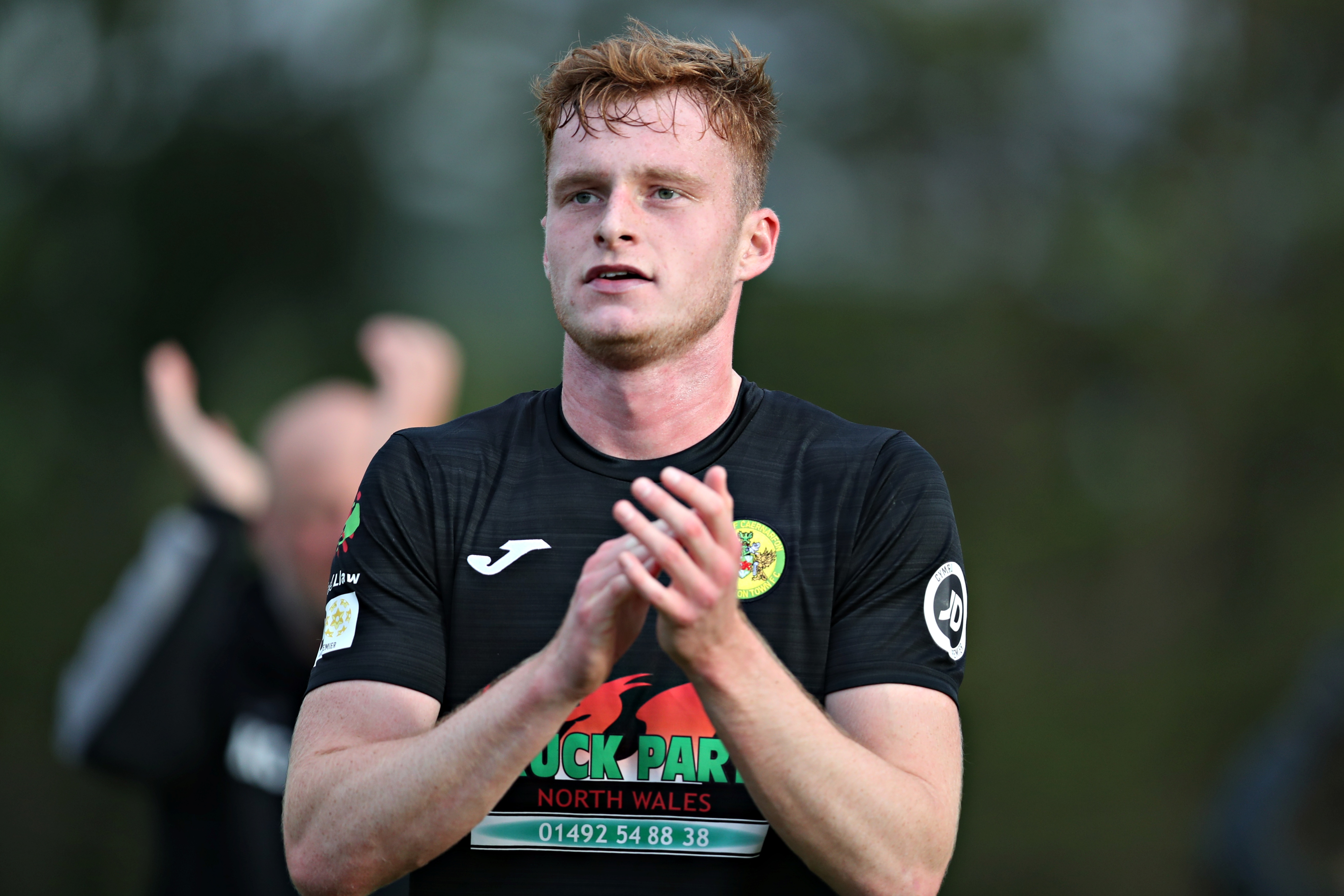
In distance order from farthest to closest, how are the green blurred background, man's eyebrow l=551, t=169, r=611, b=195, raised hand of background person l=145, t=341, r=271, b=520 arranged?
the green blurred background < raised hand of background person l=145, t=341, r=271, b=520 < man's eyebrow l=551, t=169, r=611, b=195

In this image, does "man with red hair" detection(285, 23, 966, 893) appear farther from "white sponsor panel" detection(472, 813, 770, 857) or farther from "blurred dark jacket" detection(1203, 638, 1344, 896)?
"blurred dark jacket" detection(1203, 638, 1344, 896)

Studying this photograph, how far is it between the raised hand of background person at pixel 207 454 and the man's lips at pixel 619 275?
440cm

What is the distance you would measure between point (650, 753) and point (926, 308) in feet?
36.0

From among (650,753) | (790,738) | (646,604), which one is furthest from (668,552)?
(650,753)

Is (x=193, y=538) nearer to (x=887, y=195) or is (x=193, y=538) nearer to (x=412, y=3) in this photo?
(x=412, y=3)

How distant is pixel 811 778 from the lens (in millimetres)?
2242

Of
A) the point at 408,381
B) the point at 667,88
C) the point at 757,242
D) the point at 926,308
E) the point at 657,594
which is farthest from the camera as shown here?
the point at 926,308

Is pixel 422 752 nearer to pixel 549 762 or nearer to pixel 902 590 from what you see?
pixel 549 762

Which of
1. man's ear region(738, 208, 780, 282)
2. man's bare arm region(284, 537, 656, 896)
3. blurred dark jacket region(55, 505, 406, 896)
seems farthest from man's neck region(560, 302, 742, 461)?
blurred dark jacket region(55, 505, 406, 896)

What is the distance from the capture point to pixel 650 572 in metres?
2.22

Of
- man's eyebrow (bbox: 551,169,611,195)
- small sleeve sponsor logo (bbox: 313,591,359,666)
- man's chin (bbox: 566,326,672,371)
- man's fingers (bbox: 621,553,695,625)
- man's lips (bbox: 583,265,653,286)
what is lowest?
small sleeve sponsor logo (bbox: 313,591,359,666)

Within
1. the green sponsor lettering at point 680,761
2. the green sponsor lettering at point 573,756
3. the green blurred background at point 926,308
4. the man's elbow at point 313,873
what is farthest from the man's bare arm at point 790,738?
the green blurred background at point 926,308

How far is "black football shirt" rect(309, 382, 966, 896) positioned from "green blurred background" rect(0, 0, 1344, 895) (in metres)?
8.56

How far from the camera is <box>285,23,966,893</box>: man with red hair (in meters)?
2.24
